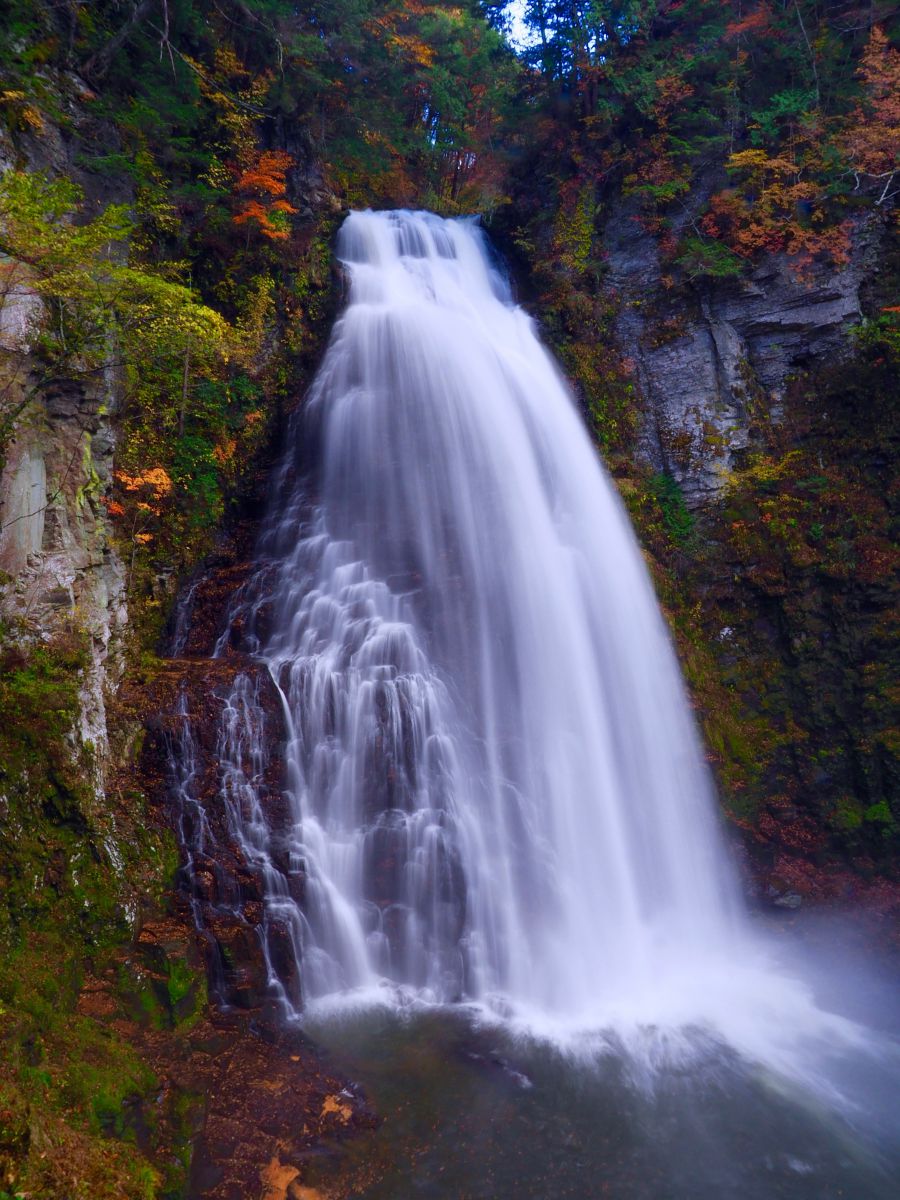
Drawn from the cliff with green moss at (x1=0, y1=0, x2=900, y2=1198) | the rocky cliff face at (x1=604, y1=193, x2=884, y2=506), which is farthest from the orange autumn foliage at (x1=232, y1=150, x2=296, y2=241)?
the rocky cliff face at (x1=604, y1=193, x2=884, y2=506)

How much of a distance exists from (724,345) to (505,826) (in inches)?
434

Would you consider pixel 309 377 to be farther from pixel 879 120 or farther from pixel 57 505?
pixel 879 120

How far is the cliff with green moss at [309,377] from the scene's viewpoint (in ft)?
21.9

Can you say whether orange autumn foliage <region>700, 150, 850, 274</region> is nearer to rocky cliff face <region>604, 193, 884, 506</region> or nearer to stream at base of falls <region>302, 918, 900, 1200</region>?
rocky cliff face <region>604, 193, 884, 506</region>

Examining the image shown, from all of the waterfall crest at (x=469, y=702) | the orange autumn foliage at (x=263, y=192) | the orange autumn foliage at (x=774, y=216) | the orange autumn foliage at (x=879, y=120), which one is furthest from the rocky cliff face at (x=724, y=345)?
the orange autumn foliage at (x=263, y=192)

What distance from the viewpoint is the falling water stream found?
6645mm

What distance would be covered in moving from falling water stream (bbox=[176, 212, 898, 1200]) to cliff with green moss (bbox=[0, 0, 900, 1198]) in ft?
4.01

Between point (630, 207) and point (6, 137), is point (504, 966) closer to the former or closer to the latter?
point (6, 137)

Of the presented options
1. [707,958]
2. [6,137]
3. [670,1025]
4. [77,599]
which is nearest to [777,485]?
[707,958]

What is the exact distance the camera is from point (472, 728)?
970cm

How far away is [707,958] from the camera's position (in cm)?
979

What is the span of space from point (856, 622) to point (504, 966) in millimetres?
8411

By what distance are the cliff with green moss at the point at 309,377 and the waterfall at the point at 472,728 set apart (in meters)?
1.01

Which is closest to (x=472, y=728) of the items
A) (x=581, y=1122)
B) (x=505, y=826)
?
(x=505, y=826)
